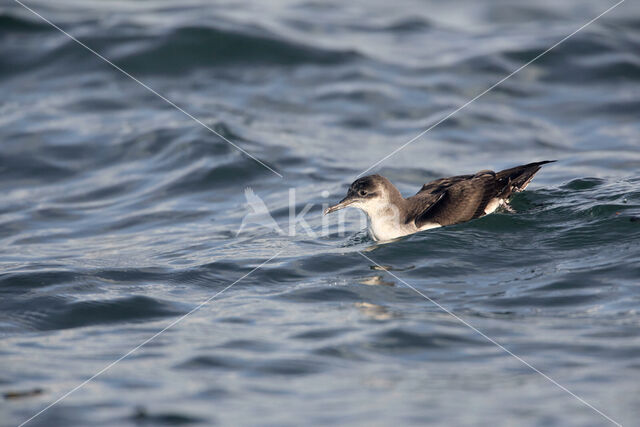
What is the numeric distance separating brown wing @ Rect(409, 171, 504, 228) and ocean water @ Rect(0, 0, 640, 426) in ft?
0.51

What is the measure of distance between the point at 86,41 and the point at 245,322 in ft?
36.4

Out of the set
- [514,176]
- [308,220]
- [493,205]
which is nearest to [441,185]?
[493,205]

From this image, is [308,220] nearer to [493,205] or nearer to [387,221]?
[387,221]

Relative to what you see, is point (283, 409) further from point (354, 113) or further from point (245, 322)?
point (354, 113)

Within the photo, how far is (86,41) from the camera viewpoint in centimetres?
1647

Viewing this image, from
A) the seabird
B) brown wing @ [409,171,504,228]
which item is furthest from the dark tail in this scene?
brown wing @ [409,171,504,228]

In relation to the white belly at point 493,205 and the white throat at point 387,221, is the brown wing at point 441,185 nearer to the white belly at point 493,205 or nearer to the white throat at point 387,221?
the white belly at point 493,205

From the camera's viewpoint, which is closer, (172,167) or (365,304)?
(365,304)

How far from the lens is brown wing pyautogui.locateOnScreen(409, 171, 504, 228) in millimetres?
8680

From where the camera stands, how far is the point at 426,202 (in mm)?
8859

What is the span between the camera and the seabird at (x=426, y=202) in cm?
866

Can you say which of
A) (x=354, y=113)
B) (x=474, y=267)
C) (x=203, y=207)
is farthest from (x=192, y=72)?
(x=474, y=267)

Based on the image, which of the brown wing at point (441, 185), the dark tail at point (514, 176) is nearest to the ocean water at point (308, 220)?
the dark tail at point (514, 176)

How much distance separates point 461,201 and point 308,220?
2.32m
